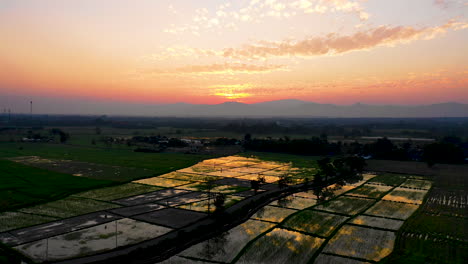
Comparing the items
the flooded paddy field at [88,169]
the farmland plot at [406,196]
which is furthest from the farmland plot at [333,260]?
the flooded paddy field at [88,169]

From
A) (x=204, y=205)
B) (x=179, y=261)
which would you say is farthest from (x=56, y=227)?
(x=204, y=205)

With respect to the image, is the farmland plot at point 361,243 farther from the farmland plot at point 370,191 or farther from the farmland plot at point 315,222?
the farmland plot at point 370,191

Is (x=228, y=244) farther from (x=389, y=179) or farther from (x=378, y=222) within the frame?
(x=389, y=179)

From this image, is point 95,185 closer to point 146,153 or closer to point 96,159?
point 96,159

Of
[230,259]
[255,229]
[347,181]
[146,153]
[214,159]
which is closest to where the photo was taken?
[230,259]

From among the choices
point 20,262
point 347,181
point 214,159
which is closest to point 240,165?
point 214,159
